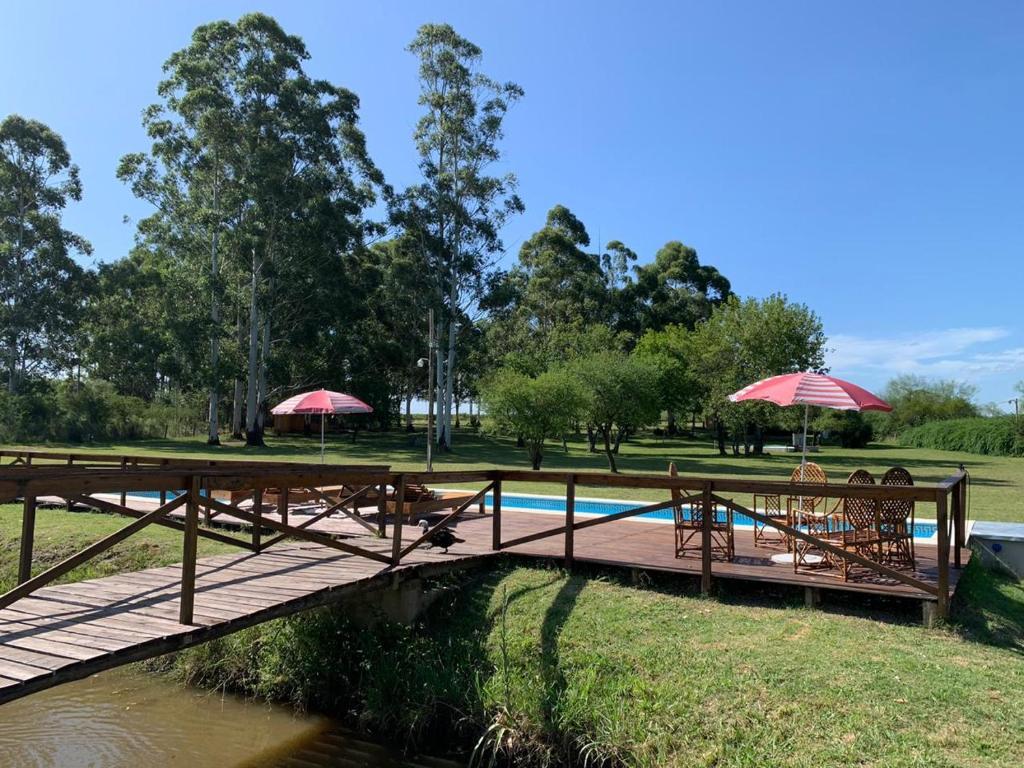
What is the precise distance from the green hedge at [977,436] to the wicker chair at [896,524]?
122 ft

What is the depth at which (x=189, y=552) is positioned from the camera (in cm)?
477

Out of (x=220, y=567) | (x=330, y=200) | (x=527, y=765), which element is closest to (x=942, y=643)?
(x=527, y=765)

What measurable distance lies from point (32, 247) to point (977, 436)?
48.7 metres

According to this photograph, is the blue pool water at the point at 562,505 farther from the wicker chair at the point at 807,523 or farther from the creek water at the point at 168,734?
the creek water at the point at 168,734

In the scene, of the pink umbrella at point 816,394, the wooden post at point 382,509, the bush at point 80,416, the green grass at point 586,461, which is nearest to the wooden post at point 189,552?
the wooden post at point 382,509

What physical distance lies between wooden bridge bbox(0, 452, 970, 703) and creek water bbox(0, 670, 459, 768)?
1.13 meters

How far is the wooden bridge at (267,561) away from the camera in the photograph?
4.33 metres

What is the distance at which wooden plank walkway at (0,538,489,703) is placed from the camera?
4.17 m

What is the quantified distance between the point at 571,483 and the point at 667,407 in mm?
32402

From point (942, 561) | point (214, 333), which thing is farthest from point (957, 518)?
point (214, 333)

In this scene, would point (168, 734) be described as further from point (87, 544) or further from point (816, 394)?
point (816, 394)

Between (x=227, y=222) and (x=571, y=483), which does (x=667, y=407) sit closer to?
(x=227, y=222)

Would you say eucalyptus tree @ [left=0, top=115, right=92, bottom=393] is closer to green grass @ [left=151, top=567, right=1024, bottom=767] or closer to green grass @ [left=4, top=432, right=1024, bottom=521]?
green grass @ [left=4, top=432, right=1024, bottom=521]

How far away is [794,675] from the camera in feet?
16.1
